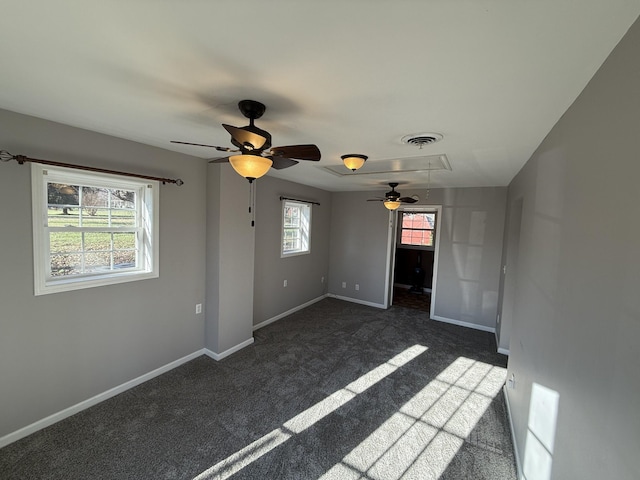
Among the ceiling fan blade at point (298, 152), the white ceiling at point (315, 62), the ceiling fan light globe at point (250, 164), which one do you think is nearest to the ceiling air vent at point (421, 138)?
the white ceiling at point (315, 62)

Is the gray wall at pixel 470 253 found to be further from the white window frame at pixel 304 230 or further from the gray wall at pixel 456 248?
the white window frame at pixel 304 230

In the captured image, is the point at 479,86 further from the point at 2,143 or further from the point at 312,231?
the point at 312,231

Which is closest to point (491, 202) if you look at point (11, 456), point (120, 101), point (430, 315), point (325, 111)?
point (430, 315)

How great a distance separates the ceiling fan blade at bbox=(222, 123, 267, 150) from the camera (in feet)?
4.61

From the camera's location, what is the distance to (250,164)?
1.54m

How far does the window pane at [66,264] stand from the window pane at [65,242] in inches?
2.1

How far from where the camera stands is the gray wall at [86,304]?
1.98 metres

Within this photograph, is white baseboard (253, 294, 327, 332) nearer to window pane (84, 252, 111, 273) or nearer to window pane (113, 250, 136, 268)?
window pane (113, 250, 136, 268)

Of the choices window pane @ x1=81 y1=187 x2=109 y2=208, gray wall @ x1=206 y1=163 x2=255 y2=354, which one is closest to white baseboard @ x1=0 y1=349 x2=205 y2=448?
gray wall @ x1=206 y1=163 x2=255 y2=354

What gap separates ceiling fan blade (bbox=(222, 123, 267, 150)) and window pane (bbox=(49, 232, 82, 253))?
1951mm

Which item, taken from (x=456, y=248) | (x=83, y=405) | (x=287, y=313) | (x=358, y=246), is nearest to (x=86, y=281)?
(x=83, y=405)

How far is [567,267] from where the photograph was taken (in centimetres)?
132

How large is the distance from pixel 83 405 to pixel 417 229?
275 inches

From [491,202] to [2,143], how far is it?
223 inches
